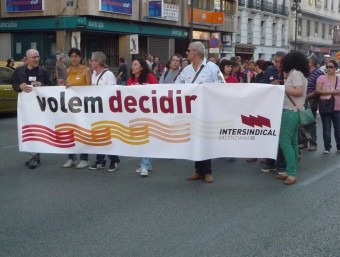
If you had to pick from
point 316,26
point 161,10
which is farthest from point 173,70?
point 316,26

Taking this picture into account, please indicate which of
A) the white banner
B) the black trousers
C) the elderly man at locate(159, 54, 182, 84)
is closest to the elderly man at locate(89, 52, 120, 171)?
the white banner

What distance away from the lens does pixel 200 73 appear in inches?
300

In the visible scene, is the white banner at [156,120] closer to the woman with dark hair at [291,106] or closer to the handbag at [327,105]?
the woman with dark hair at [291,106]

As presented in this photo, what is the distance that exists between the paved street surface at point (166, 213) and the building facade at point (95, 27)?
55.8 feet

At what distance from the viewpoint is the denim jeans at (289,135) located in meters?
7.50

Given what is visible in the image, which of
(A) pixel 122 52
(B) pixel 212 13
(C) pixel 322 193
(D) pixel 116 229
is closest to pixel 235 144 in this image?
(C) pixel 322 193

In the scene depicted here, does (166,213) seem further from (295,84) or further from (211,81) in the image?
(295,84)

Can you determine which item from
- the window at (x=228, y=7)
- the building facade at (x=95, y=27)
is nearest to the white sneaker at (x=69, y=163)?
the building facade at (x=95, y=27)

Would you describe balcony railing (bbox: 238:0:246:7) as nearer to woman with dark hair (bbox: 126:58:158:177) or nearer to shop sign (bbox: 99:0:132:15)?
shop sign (bbox: 99:0:132:15)

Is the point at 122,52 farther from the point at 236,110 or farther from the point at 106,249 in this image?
the point at 106,249

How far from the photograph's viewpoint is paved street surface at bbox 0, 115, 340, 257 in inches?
193

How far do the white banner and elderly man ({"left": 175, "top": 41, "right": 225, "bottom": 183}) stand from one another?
243 millimetres

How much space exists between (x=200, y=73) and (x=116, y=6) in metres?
21.3

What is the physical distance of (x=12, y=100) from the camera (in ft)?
51.3
